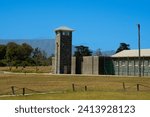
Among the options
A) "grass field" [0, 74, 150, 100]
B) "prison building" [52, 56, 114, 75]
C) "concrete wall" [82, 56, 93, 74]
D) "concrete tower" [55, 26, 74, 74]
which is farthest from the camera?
"concrete tower" [55, 26, 74, 74]

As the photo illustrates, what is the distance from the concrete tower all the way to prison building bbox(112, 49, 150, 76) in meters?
9.52

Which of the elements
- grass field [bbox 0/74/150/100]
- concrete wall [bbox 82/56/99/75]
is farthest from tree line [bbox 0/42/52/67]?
grass field [bbox 0/74/150/100]

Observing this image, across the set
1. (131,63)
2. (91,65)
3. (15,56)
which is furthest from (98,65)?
(15,56)

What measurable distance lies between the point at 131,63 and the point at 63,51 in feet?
48.3

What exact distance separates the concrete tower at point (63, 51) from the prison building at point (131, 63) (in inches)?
375

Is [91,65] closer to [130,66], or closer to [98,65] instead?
[98,65]

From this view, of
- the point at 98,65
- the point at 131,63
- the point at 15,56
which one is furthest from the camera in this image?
the point at 15,56

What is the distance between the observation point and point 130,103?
1449 cm

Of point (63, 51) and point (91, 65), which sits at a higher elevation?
point (63, 51)

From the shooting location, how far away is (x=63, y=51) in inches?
3167

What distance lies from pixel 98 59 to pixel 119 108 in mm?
62828

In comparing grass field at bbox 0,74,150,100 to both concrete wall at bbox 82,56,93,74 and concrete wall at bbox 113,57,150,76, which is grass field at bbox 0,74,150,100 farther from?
concrete wall at bbox 82,56,93,74

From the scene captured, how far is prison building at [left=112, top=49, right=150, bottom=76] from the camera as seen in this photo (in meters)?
69.6

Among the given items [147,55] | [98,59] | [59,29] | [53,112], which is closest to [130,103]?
[53,112]
